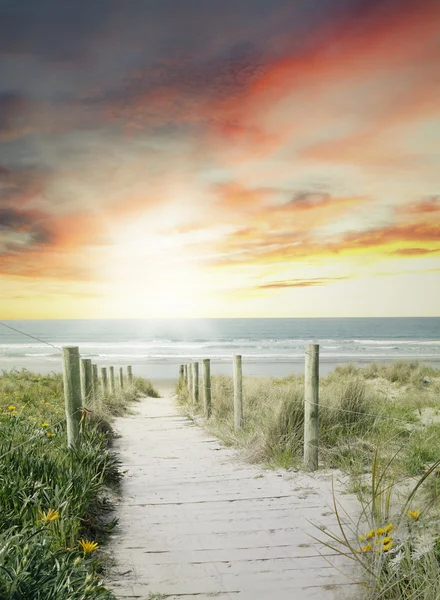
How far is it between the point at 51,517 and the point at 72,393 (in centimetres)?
232

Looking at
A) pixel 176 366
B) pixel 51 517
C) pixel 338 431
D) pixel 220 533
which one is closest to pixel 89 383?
pixel 338 431

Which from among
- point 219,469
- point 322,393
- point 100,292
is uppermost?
point 100,292

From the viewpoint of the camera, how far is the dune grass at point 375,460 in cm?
273

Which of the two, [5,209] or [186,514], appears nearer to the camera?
[186,514]

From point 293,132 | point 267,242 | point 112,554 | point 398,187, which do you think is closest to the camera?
point 112,554

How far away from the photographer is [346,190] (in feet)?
54.7

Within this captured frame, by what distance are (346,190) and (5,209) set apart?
14.6 m

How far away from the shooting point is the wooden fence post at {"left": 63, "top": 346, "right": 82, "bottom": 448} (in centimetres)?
509

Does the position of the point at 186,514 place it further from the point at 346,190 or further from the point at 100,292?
the point at 100,292

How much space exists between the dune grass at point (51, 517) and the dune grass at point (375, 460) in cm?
164

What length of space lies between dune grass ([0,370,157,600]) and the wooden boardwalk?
290mm

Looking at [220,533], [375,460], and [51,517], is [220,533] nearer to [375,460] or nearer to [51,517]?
[51,517]

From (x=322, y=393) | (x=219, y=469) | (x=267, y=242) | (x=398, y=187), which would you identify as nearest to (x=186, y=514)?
(x=219, y=469)

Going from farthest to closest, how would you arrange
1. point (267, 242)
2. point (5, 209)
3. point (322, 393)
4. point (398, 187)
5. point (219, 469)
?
1. point (267, 242)
2. point (5, 209)
3. point (398, 187)
4. point (322, 393)
5. point (219, 469)
